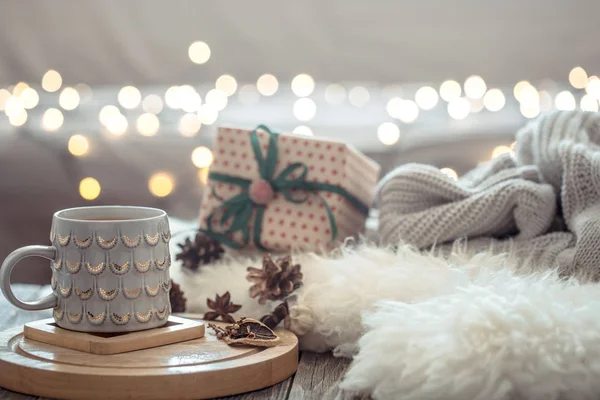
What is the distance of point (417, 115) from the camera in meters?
1.83

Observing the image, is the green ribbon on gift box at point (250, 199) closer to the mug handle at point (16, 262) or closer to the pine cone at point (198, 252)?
the pine cone at point (198, 252)

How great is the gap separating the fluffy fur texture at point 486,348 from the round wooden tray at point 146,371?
0.29ft

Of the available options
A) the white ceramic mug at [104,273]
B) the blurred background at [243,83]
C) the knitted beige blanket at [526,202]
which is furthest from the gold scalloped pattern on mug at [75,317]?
the blurred background at [243,83]

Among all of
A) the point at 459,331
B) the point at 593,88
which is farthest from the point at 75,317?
the point at 593,88

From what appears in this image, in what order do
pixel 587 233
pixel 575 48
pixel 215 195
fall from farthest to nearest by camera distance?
pixel 575 48 < pixel 215 195 < pixel 587 233

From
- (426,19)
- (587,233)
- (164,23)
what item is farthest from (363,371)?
(164,23)

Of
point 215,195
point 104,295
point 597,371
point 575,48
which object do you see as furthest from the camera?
point 575,48

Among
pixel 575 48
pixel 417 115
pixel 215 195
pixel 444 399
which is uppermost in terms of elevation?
pixel 575 48

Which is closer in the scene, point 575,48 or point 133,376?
point 133,376

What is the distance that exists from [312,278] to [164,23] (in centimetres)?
124

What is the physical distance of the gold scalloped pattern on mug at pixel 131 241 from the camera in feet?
2.30

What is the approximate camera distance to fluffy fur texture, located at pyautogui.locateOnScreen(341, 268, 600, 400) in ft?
1.83

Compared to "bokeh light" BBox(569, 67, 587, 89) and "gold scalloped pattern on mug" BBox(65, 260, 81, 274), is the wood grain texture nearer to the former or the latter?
"gold scalloped pattern on mug" BBox(65, 260, 81, 274)

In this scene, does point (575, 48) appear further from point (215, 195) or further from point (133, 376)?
point (133, 376)
